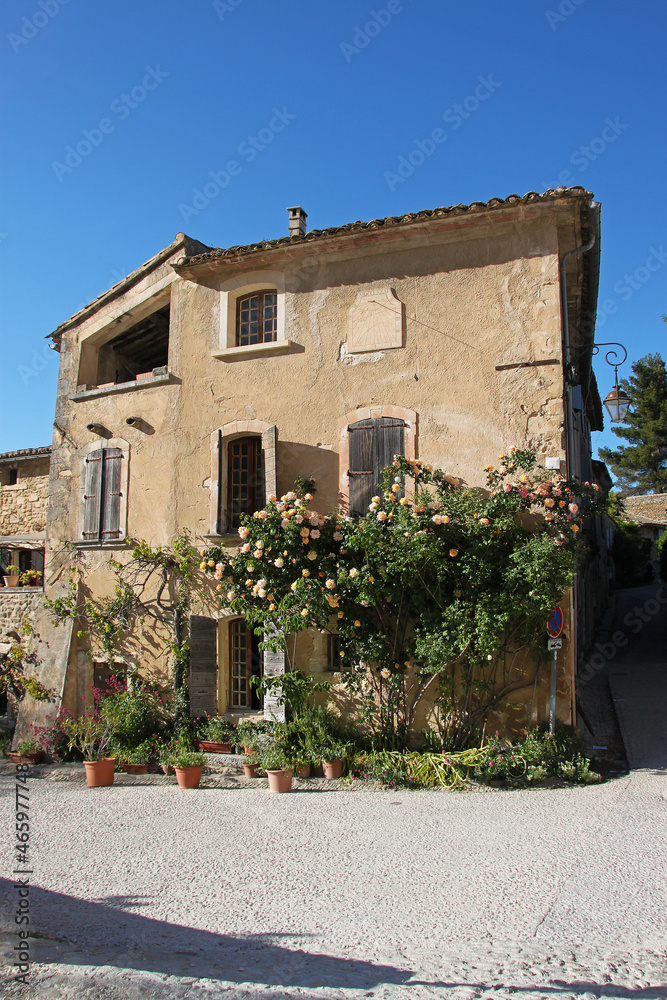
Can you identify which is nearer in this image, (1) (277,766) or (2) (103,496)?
(1) (277,766)

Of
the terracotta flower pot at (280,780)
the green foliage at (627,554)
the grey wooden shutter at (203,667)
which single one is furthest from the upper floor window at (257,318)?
the green foliage at (627,554)

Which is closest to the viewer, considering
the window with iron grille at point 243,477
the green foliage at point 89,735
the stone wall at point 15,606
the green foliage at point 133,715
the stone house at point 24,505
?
the green foliage at point 89,735

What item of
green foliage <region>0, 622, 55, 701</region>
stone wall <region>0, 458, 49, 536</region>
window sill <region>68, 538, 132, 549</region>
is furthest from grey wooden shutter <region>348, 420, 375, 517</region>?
stone wall <region>0, 458, 49, 536</region>

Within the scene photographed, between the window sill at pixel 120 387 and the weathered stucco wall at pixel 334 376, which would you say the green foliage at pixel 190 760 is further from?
Result: the window sill at pixel 120 387

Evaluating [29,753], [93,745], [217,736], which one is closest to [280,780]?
[217,736]

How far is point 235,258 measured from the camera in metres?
10.9

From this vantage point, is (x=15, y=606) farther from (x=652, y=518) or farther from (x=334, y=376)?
(x=652, y=518)

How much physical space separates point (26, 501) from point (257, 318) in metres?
8.24

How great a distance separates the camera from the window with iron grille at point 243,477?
35.6ft

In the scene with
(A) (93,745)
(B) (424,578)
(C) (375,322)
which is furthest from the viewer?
(A) (93,745)

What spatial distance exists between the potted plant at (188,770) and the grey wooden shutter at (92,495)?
436 centimetres

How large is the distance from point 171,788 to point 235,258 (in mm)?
8050

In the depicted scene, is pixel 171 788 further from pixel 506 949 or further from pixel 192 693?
pixel 506 949

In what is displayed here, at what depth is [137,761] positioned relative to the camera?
10172mm
